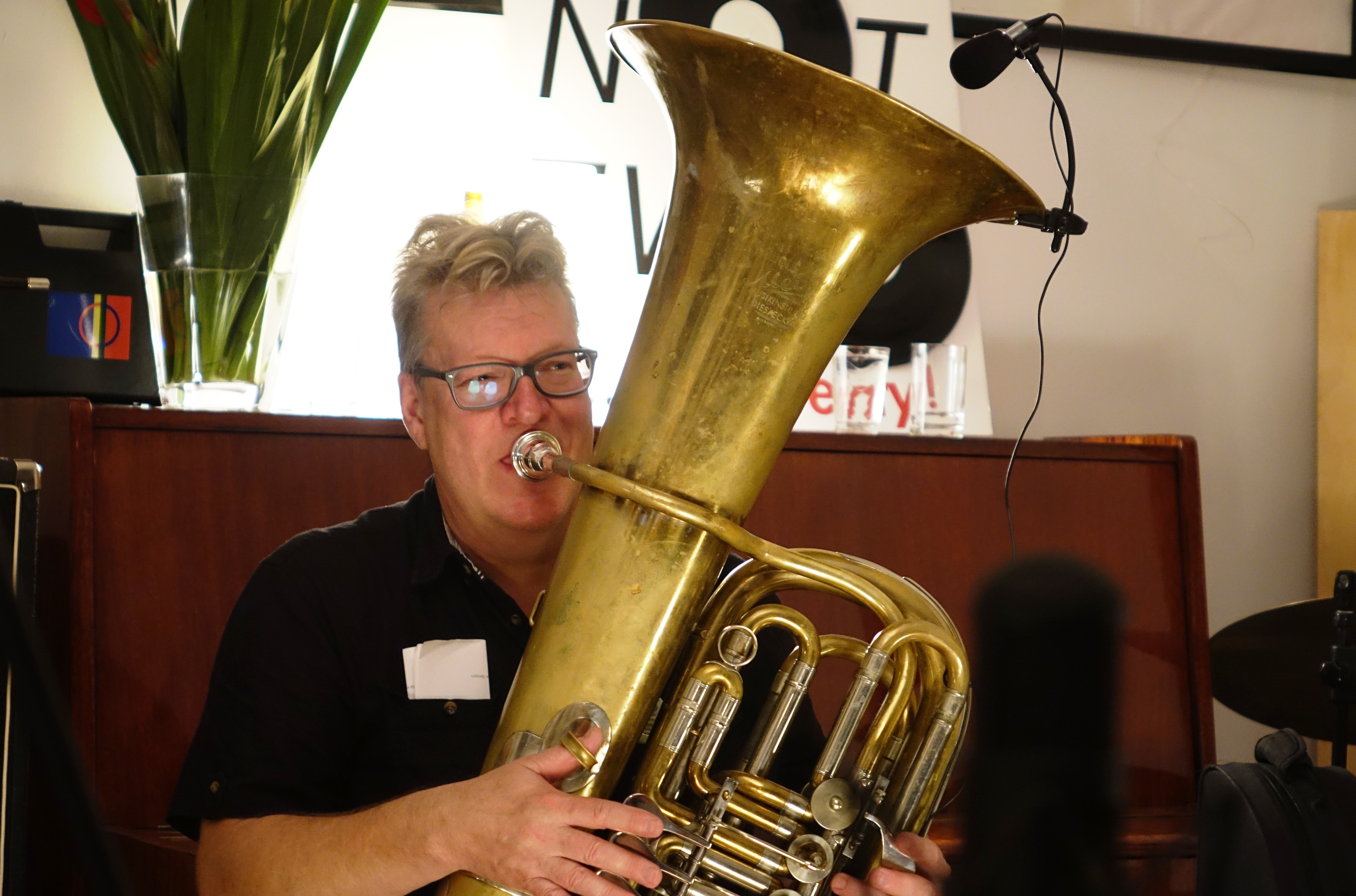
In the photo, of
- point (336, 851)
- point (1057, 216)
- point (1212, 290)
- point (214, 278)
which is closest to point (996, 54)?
point (1057, 216)

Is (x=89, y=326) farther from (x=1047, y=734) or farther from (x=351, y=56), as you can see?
(x=1047, y=734)

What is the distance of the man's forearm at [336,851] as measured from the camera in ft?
3.11

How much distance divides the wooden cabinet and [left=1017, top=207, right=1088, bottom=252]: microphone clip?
0.49 metres

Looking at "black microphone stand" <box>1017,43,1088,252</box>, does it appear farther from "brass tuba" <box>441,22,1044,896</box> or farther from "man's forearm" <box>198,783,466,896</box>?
"man's forearm" <box>198,783,466,896</box>

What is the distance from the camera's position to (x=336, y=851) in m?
1.01

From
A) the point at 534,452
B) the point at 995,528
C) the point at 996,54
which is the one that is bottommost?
the point at 995,528

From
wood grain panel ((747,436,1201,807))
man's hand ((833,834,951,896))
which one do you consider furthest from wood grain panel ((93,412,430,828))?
man's hand ((833,834,951,896))

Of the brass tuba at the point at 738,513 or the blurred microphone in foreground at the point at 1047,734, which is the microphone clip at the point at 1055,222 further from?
the blurred microphone in foreground at the point at 1047,734

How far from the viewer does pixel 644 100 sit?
1.99 meters

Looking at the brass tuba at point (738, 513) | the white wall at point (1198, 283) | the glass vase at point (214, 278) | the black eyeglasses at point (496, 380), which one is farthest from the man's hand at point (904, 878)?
the white wall at point (1198, 283)

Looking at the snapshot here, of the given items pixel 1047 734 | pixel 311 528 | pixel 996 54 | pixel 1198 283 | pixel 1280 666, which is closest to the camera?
pixel 1047 734

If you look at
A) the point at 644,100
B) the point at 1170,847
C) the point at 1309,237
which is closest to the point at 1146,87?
the point at 1309,237

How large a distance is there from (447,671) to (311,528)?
0.38m

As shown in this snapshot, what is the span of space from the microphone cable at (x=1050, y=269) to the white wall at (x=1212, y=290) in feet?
0.08
